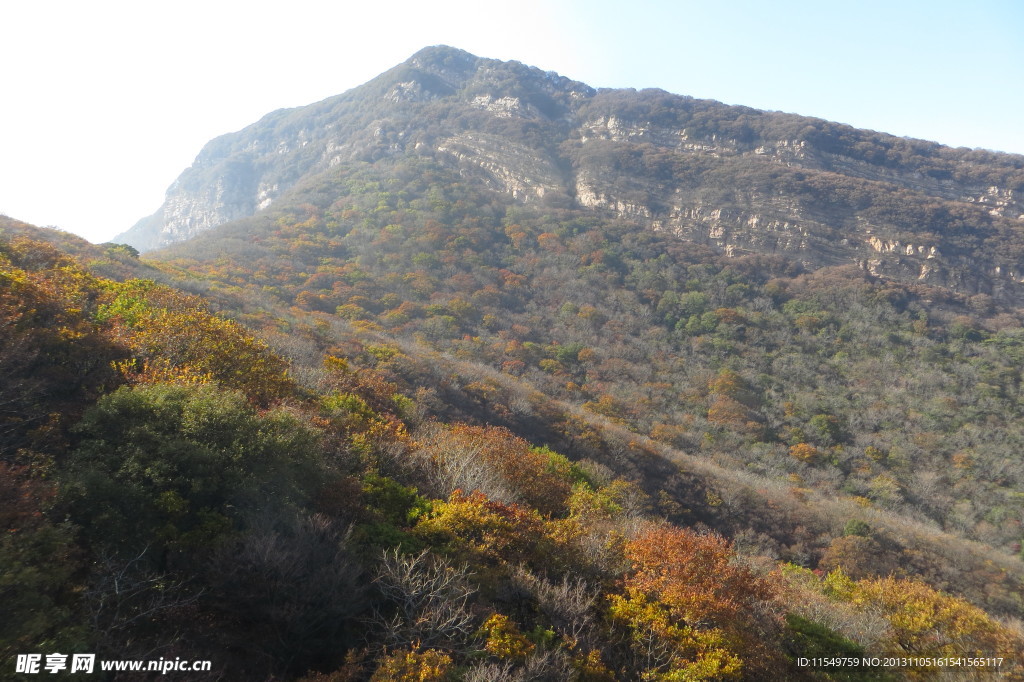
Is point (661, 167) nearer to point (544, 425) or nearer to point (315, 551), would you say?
point (544, 425)

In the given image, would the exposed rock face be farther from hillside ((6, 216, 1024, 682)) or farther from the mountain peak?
hillside ((6, 216, 1024, 682))

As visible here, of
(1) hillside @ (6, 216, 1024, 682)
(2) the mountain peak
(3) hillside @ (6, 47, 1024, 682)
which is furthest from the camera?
(2) the mountain peak

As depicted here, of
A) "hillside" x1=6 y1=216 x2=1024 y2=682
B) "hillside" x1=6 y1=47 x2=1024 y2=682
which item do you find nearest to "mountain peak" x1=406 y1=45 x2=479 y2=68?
"hillside" x1=6 y1=47 x2=1024 y2=682

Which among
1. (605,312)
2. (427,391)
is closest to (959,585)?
(427,391)

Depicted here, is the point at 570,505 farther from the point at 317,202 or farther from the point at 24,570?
the point at 317,202

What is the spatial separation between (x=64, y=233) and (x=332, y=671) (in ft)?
112

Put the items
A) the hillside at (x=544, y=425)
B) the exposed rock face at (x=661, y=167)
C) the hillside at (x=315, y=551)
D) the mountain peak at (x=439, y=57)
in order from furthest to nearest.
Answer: the mountain peak at (x=439, y=57) < the exposed rock face at (x=661, y=167) < the hillside at (x=544, y=425) < the hillside at (x=315, y=551)

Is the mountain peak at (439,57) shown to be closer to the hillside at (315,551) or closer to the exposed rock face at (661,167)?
the exposed rock face at (661,167)

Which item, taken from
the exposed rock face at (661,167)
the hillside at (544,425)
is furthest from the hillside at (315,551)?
the exposed rock face at (661,167)

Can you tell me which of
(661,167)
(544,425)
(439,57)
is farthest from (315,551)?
(439,57)

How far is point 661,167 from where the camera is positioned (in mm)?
62250

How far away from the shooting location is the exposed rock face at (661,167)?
4878cm

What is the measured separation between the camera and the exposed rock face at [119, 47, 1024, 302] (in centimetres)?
4878

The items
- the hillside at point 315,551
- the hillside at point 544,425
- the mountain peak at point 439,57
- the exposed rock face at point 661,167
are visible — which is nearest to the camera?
the hillside at point 315,551
